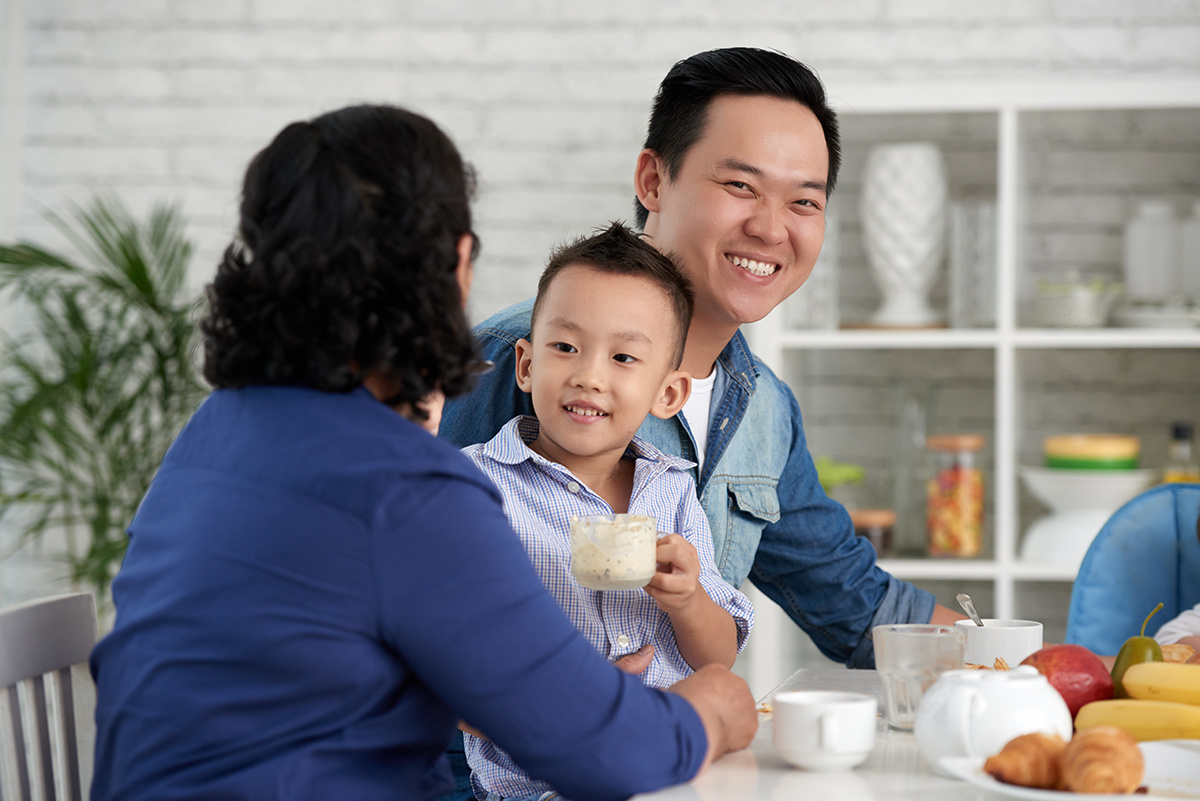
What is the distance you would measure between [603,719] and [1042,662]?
1.52 feet

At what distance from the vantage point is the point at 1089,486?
2.67m

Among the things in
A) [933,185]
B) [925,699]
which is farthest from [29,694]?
[933,185]

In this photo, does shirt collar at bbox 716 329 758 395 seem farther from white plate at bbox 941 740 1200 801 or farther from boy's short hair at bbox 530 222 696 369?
white plate at bbox 941 740 1200 801

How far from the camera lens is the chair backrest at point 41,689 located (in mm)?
1132

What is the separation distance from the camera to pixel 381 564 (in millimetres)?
865

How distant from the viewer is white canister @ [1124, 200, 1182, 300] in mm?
2779

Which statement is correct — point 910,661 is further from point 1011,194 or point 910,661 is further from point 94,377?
point 94,377

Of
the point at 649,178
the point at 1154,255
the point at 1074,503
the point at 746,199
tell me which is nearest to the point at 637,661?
the point at 746,199

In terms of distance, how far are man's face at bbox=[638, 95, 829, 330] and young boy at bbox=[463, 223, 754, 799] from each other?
242 mm

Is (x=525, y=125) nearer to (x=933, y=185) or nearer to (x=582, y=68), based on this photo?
(x=582, y=68)

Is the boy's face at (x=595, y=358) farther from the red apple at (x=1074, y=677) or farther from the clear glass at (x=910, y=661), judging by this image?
the red apple at (x=1074, y=677)

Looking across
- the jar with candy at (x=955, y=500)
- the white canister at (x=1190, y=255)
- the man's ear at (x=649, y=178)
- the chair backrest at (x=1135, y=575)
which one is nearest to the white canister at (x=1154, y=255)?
the white canister at (x=1190, y=255)

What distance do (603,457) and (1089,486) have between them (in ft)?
5.41

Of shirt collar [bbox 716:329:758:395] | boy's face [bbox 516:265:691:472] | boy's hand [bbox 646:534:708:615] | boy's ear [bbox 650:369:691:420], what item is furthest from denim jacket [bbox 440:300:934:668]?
boy's hand [bbox 646:534:708:615]
